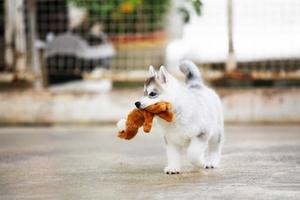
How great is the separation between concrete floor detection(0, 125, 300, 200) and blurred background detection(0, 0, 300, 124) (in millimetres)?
865

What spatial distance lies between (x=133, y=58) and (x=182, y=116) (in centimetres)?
512

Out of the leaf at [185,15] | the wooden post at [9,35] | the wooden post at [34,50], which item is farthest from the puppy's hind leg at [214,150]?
the wooden post at [9,35]

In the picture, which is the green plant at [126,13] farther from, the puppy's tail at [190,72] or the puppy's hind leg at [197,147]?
the puppy's hind leg at [197,147]

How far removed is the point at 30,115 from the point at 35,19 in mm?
1331

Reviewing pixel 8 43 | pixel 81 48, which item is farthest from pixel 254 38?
pixel 8 43

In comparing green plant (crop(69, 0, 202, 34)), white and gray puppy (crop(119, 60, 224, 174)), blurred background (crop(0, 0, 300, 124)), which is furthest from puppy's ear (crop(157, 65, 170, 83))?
green plant (crop(69, 0, 202, 34))

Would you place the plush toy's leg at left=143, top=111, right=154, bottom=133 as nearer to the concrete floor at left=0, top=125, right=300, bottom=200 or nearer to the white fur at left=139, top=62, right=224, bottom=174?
the white fur at left=139, top=62, right=224, bottom=174

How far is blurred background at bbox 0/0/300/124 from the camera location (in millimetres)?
10000

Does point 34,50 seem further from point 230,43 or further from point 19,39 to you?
point 230,43

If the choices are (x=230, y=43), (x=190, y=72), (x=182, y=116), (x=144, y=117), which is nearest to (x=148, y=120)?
(x=144, y=117)

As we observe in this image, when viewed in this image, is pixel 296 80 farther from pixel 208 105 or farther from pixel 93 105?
pixel 208 105

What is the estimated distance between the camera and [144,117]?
5719 mm

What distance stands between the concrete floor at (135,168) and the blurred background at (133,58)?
2.84ft

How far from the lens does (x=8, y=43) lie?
10320 mm
